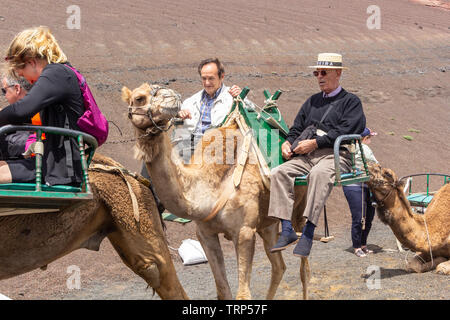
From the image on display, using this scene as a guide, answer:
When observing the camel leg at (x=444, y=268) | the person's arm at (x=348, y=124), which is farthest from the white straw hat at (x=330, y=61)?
the camel leg at (x=444, y=268)

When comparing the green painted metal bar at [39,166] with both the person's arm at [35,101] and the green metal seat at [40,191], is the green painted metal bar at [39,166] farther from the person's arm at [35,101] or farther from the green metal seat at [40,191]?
the person's arm at [35,101]

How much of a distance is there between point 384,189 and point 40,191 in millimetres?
5768

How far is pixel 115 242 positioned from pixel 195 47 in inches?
823

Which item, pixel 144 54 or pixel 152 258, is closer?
pixel 152 258

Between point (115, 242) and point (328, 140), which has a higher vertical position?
point (328, 140)

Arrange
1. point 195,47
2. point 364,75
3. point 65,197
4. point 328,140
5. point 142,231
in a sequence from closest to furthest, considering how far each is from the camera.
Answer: point 65,197 < point 142,231 < point 328,140 < point 195,47 < point 364,75

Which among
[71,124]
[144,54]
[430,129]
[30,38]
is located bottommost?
[430,129]

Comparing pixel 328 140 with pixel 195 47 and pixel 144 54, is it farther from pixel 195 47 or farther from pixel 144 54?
pixel 195 47

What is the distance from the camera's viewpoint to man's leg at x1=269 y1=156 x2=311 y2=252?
6.12 meters

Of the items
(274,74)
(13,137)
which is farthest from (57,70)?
(274,74)

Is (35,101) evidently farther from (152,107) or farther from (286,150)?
(286,150)

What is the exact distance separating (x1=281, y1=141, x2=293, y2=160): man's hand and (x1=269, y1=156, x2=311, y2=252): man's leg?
1.00 ft

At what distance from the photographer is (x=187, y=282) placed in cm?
895

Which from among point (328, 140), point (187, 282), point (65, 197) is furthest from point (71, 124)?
point (187, 282)
